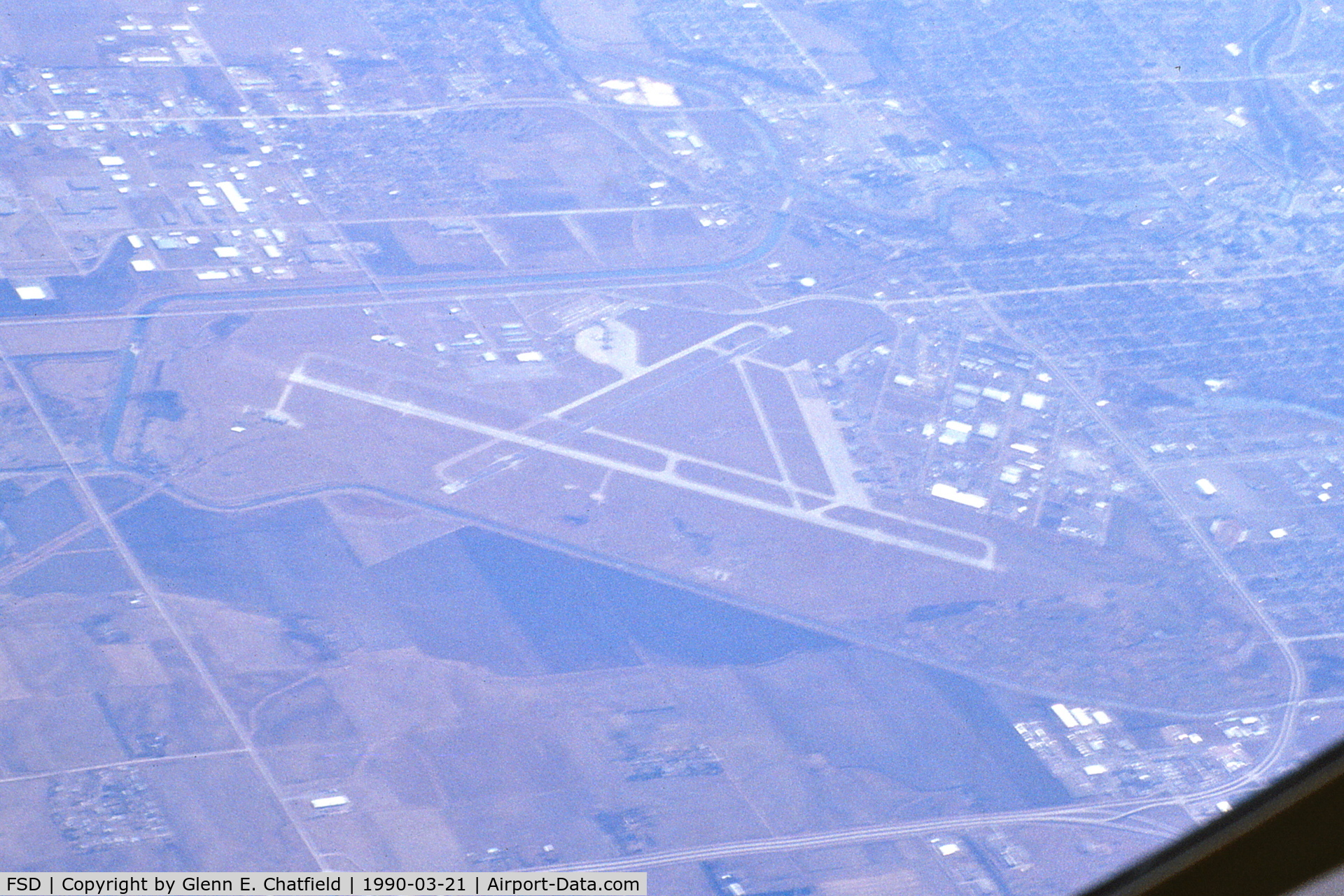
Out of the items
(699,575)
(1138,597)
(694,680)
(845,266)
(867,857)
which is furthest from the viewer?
(845,266)

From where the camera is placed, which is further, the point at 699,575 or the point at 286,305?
the point at 286,305

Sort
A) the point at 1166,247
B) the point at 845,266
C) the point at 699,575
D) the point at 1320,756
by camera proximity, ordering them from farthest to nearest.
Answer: the point at 1166,247, the point at 845,266, the point at 699,575, the point at 1320,756

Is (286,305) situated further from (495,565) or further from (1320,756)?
(1320,756)

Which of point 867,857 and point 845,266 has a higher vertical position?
point 845,266

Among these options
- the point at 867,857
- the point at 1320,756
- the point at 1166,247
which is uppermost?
the point at 1320,756

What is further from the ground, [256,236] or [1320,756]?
[1320,756]

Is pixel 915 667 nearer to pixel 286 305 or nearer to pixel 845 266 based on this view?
pixel 845 266

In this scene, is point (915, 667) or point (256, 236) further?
point (256, 236)

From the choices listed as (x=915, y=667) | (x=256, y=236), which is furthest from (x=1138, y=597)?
(x=256, y=236)

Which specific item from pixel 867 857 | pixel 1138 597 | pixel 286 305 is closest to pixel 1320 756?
pixel 867 857
